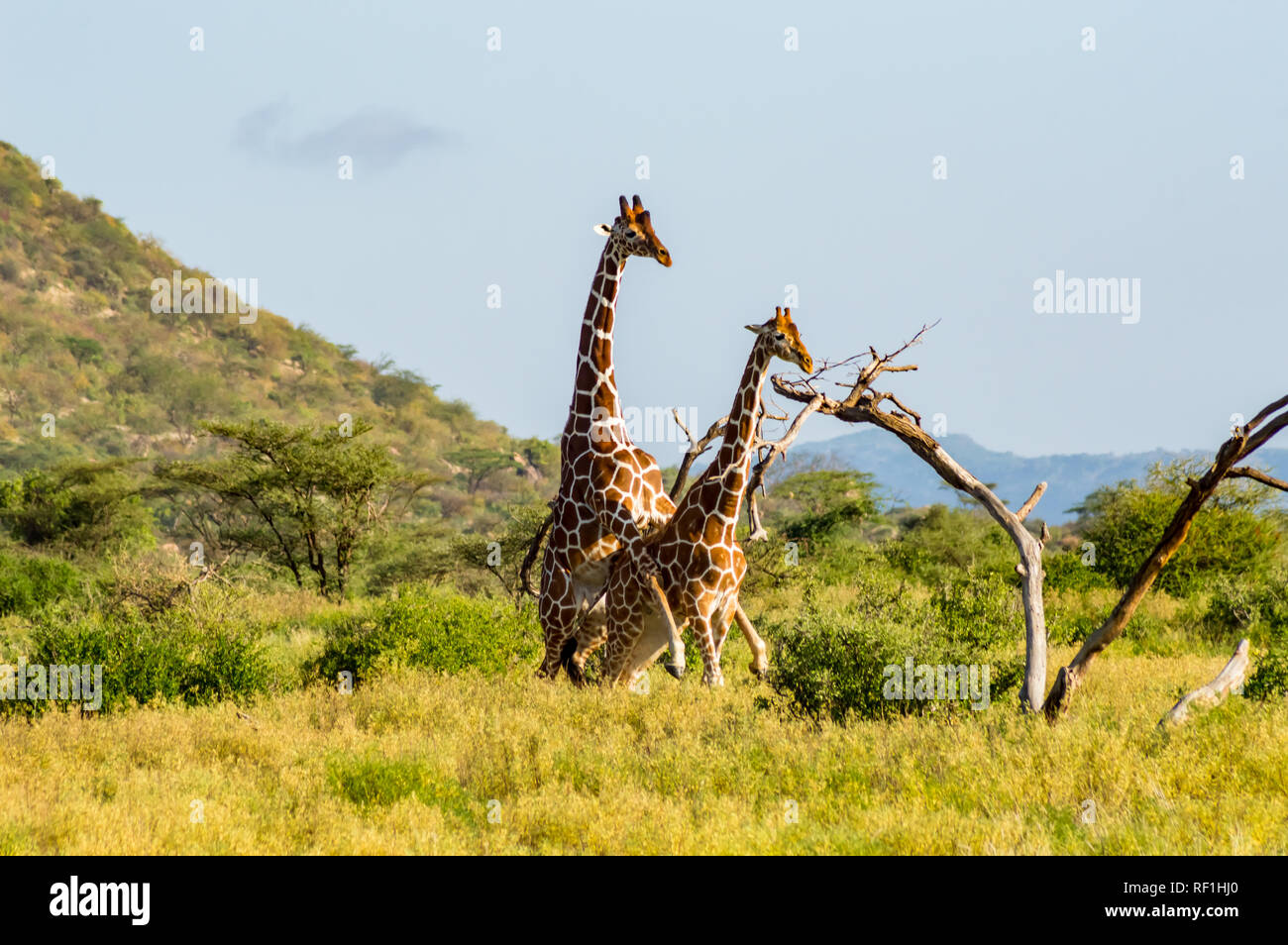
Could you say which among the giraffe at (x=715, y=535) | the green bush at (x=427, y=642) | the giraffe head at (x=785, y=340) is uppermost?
the giraffe head at (x=785, y=340)

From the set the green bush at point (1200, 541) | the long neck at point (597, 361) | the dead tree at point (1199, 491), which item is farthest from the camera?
the green bush at point (1200, 541)

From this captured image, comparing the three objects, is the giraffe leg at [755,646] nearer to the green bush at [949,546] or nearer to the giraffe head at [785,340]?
the giraffe head at [785,340]

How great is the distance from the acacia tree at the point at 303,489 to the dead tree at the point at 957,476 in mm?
14594

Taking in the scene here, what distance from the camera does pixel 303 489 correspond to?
2233 centimetres

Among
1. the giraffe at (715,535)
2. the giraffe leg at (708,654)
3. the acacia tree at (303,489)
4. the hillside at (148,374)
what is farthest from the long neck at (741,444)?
the hillside at (148,374)

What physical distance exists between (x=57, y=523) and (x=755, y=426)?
76.5 ft

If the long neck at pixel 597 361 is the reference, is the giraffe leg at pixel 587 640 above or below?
below

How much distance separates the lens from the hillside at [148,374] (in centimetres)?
5847

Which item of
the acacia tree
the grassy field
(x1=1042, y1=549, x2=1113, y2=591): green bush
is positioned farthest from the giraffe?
the acacia tree

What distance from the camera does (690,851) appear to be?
558cm

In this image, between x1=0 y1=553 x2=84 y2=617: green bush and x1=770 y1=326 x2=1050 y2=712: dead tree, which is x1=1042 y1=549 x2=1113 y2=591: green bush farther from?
x1=0 y1=553 x2=84 y2=617: green bush

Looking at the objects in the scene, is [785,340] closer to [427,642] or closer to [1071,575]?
[427,642]
